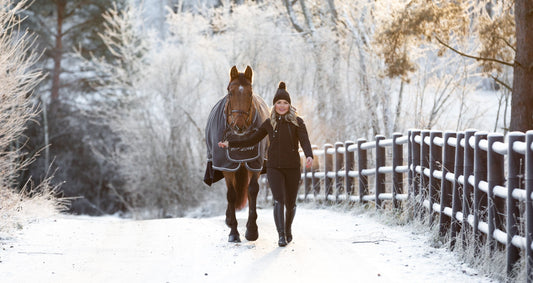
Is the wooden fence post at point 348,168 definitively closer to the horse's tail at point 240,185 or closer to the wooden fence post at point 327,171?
the wooden fence post at point 327,171

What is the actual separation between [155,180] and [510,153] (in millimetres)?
27004

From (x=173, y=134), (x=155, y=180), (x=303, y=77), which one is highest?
(x=303, y=77)

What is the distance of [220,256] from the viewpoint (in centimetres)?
791

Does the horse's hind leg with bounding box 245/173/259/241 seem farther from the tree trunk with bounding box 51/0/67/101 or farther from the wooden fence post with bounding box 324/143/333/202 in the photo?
the tree trunk with bounding box 51/0/67/101

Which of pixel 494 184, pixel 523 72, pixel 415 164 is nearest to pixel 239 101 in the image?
pixel 494 184

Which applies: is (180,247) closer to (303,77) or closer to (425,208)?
(425,208)

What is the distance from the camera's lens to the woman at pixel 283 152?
8.44m

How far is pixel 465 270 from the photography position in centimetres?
694

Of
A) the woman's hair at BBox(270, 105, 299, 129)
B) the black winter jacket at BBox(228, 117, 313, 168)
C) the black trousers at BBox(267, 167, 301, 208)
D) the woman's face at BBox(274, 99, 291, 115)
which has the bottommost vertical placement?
the black trousers at BBox(267, 167, 301, 208)

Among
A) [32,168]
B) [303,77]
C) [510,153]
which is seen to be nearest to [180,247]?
[510,153]

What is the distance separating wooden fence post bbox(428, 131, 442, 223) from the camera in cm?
901

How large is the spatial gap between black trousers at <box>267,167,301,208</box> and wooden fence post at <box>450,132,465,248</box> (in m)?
1.78

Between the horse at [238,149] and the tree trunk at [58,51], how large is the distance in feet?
94.5

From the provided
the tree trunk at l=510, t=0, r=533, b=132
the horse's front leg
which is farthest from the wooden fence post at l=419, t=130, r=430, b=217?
the tree trunk at l=510, t=0, r=533, b=132
